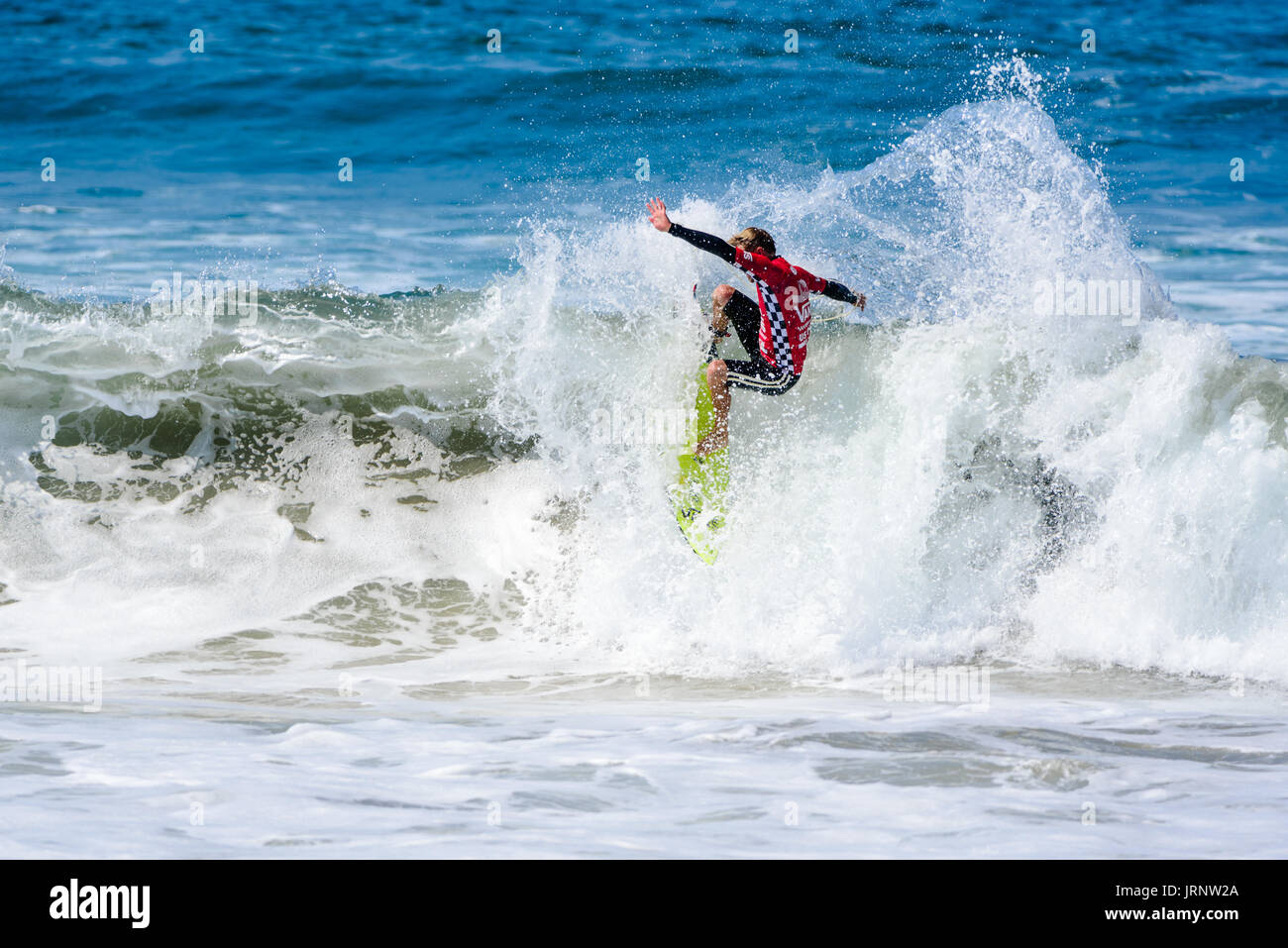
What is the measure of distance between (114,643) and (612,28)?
16.0 meters

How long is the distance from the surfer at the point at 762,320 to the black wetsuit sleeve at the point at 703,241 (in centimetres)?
7

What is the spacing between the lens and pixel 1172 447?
25.4 feet

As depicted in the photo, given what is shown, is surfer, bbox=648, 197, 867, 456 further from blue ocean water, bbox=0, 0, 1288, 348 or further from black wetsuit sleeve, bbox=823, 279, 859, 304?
blue ocean water, bbox=0, 0, 1288, 348

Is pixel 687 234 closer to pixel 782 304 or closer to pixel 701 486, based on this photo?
pixel 782 304

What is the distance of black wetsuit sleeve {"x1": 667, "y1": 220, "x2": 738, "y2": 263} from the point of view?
6.70m

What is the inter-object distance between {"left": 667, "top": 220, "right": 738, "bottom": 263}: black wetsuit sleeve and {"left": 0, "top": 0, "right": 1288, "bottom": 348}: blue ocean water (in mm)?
7627

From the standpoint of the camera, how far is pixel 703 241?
6.77 m

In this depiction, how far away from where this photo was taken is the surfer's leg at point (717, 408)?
25.2ft

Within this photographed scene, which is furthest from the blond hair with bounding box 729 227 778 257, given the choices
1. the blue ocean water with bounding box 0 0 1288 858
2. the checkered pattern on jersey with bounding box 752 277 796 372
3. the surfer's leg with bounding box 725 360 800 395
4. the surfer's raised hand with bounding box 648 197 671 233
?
the blue ocean water with bounding box 0 0 1288 858

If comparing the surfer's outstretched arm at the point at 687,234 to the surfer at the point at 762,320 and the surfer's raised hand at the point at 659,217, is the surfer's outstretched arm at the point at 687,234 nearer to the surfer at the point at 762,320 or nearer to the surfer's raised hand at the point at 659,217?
the surfer's raised hand at the point at 659,217

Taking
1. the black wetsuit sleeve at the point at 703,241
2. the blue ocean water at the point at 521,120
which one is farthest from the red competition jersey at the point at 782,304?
the blue ocean water at the point at 521,120

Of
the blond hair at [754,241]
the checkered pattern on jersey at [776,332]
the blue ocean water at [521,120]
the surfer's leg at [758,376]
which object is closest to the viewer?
the blond hair at [754,241]
